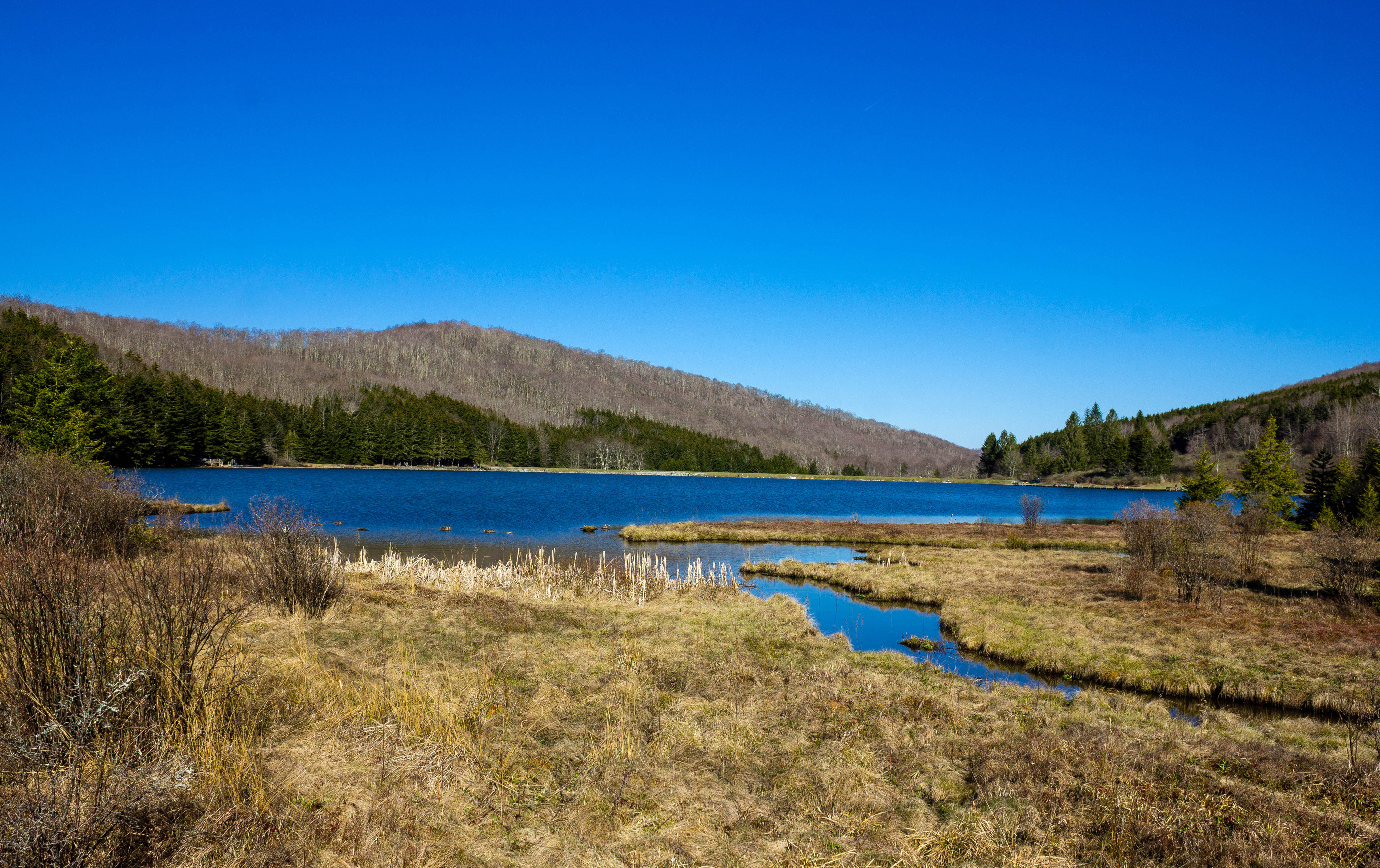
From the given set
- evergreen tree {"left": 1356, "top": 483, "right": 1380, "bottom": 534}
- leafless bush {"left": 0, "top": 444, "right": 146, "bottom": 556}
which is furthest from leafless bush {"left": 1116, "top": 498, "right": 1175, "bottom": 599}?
leafless bush {"left": 0, "top": 444, "right": 146, "bottom": 556}

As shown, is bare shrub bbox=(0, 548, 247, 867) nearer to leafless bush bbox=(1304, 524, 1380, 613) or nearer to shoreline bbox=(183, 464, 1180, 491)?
leafless bush bbox=(1304, 524, 1380, 613)

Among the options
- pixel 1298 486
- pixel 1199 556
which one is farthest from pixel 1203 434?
pixel 1199 556

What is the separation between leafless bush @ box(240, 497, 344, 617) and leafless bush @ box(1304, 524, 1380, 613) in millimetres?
23663

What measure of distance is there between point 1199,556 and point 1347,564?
122 inches

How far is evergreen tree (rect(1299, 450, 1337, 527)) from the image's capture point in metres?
42.3

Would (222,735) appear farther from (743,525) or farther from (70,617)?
(743,525)

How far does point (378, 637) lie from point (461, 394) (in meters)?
184

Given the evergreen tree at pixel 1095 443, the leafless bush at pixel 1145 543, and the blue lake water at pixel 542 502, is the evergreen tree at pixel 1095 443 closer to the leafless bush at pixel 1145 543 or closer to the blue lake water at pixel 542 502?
the blue lake water at pixel 542 502

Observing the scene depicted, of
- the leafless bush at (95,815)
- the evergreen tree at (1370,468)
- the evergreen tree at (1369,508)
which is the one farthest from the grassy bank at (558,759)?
the evergreen tree at (1370,468)

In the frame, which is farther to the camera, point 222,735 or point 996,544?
point 996,544

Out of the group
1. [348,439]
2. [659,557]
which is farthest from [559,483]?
[659,557]

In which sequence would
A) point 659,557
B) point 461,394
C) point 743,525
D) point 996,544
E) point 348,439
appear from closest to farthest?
point 659,557 → point 996,544 → point 743,525 → point 348,439 → point 461,394

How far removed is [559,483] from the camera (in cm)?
9312

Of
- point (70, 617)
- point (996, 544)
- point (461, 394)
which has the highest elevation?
point (461, 394)
